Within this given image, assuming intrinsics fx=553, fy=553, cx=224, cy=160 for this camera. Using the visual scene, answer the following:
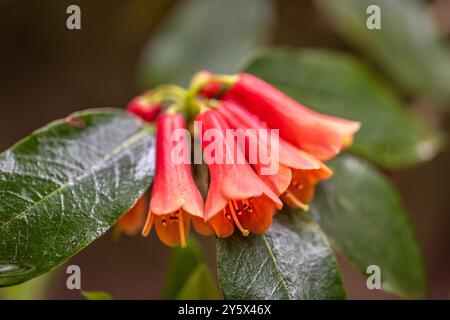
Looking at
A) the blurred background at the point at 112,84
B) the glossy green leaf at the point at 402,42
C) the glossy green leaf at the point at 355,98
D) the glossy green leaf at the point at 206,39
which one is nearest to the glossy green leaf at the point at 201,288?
the glossy green leaf at the point at 355,98

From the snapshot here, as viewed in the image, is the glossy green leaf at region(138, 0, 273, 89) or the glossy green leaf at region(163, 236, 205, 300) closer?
the glossy green leaf at region(163, 236, 205, 300)

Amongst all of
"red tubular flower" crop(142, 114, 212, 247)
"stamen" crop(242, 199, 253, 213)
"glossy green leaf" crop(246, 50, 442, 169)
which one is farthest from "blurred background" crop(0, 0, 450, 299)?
"stamen" crop(242, 199, 253, 213)

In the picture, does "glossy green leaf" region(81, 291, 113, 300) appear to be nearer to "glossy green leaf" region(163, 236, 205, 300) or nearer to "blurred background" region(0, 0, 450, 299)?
"glossy green leaf" region(163, 236, 205, 300)

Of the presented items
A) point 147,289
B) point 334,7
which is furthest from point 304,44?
point 147,289

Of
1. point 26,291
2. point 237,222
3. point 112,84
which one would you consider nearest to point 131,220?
point 237,222

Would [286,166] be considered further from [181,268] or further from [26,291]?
[26,291]

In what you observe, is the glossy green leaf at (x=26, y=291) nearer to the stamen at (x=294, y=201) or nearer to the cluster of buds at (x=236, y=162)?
the cluster of buds at (x=236, y=162)
